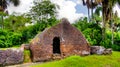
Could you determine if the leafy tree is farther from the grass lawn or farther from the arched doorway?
the grass lawn

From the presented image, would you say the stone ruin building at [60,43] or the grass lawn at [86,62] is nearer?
the grass lawn at [86,62]

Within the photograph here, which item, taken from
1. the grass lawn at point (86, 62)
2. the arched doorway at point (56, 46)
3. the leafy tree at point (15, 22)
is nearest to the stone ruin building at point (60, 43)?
the arched doorway at point (56, 46)

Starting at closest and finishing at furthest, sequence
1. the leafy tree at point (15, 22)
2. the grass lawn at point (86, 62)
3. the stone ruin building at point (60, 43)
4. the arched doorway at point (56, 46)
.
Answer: the grass lawn at point (86, 62) → the stone ruin building at point (60, 43) → the arched doorway at point (56, 46) → the leafy tree at point (15, 22)

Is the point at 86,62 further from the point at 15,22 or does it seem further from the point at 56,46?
the point at 15,22

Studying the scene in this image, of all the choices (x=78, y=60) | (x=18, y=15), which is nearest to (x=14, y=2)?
(x=18, y=15)

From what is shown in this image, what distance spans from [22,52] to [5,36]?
17.0 metres

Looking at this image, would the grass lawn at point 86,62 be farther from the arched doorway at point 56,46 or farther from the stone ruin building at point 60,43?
the arched doorway at point 56,46

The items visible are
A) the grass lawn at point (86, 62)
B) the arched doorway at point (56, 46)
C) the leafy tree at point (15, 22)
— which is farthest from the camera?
the leafy tree at point (15, 22)

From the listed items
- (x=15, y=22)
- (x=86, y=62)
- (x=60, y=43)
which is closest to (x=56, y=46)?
(x=60, y=43)

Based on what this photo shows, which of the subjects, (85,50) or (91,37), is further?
(91,37)

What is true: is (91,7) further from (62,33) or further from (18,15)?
(62,33)

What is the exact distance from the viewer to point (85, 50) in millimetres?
25203

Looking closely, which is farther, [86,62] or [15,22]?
[15,22]

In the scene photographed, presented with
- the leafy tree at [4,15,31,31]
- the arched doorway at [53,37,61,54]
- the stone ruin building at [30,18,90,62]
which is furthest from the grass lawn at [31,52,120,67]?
the leafy tree at [4,15,31,31]
